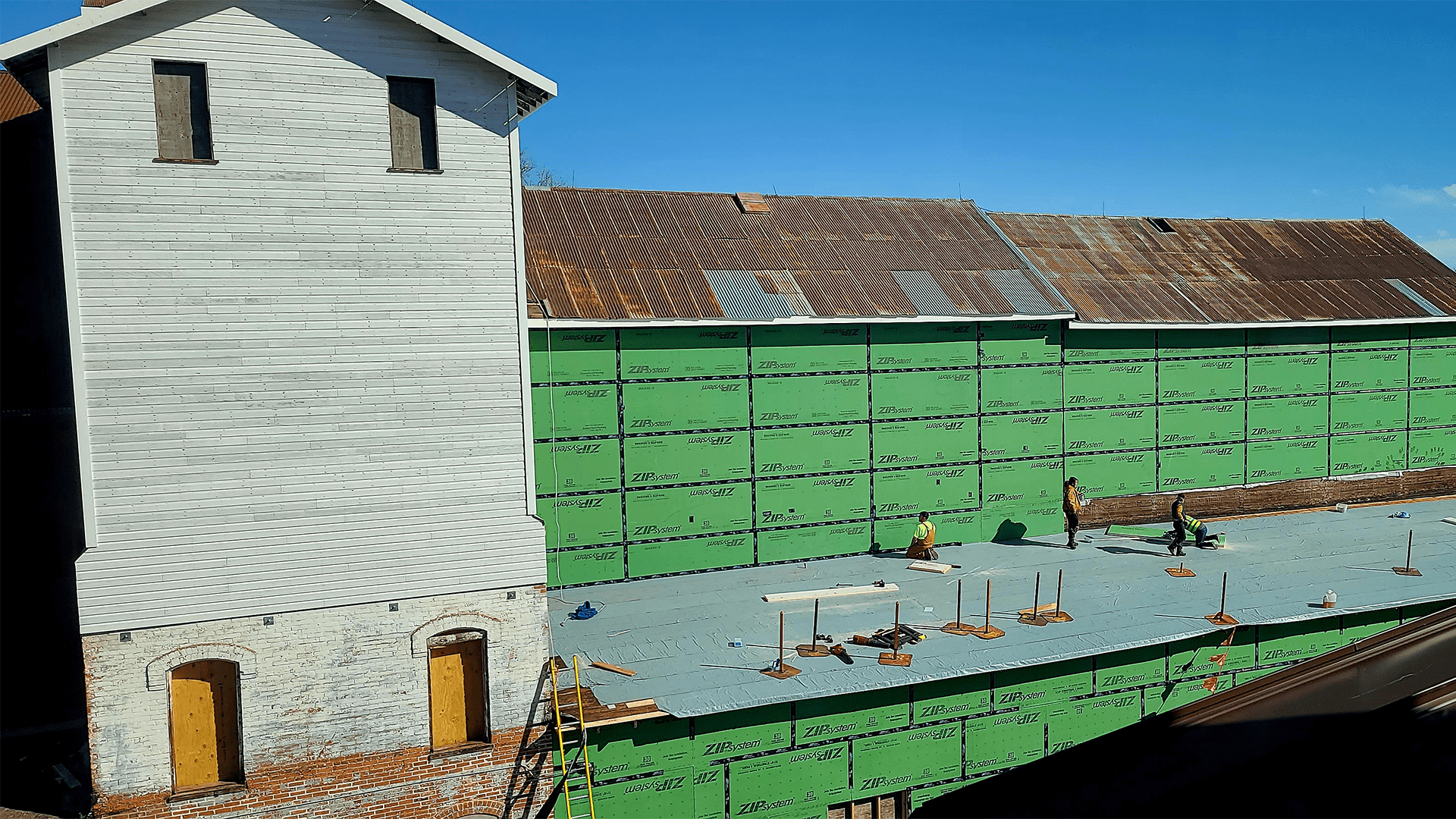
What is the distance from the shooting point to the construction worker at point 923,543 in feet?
64.9

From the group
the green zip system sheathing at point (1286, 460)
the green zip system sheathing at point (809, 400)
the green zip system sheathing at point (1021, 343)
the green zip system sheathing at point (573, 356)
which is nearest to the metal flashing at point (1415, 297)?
the green zip system sheathing at point (1286, 460)

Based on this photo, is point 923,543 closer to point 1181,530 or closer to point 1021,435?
point 1021,435

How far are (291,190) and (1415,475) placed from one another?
2752cm

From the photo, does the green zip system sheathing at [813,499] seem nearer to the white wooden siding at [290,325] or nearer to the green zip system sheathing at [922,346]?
the green zip system sheathing at [922,346]

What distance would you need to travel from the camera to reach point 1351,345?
24.5 meters

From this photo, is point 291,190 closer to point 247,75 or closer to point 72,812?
point 247,75

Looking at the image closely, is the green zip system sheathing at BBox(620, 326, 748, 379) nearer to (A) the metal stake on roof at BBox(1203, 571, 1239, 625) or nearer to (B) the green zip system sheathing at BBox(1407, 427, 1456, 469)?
(A) the metal stake on roof at BBox(1203, 571, 1239, 625)

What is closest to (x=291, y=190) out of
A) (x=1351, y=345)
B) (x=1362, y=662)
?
(x=1362, y=662)

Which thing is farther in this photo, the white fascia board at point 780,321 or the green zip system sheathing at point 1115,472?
the green zip system sheathing at point 1115,472

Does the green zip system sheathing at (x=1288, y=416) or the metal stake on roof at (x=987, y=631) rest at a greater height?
the green zip system sheathing at (x=1288, y=416)

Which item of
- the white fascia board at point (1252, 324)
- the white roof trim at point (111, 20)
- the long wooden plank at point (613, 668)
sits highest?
the white roof trim at point (111, 20)

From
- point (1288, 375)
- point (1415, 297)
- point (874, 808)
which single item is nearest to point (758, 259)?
point (874, 808)

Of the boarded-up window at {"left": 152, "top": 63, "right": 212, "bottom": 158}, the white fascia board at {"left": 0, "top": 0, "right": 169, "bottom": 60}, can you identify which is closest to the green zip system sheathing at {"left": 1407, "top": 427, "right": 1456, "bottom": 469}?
the boarded-up window at {"left": 152, "top": 63, "right": 212, "bottom": 158}

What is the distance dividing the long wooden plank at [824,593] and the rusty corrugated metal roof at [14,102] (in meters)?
16.1
